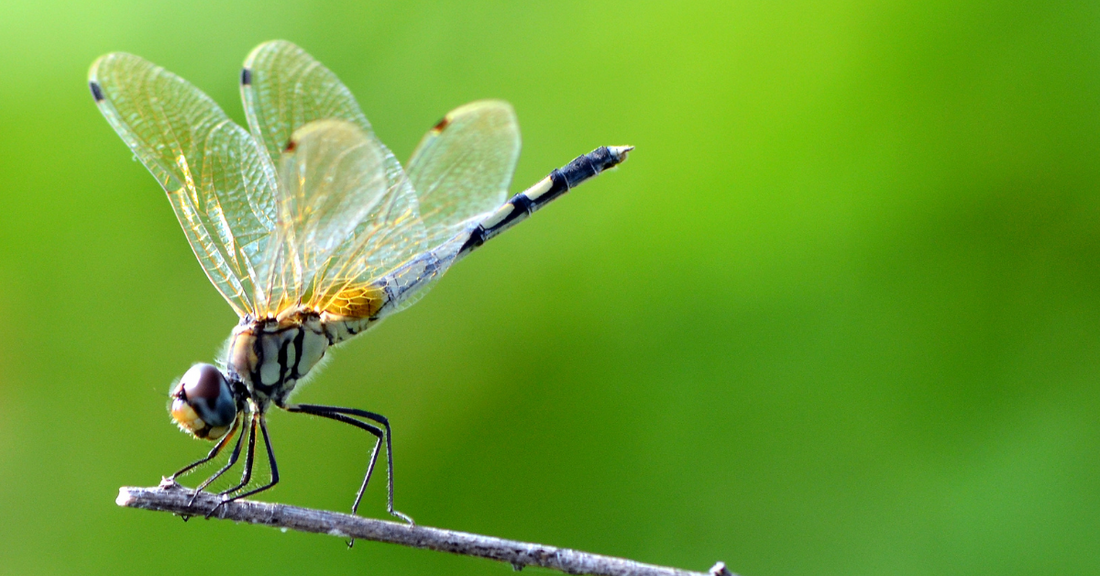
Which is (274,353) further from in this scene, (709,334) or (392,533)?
(709,334)

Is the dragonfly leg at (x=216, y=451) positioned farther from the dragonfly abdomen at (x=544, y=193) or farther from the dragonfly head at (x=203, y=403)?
the dragonfly abdomen at (x=544, y=193)

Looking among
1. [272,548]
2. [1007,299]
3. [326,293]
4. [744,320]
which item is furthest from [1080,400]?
[272,548]

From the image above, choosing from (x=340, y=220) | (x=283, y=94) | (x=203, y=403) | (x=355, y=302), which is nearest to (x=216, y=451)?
(x=203, y=403)

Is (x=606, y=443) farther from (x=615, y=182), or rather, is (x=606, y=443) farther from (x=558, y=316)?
(x=615, y=182)

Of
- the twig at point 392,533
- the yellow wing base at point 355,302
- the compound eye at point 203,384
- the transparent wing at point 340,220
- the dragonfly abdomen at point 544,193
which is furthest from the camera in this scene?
the dragonfly abdomen at point 544,193

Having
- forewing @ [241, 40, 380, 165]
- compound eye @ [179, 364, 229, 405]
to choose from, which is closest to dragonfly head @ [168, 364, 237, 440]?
compound eye @ [179, 364, 229, 405]

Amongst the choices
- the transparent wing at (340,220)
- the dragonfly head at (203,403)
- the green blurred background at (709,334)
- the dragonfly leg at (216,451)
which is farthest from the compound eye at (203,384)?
the green blurred background at (709,334)

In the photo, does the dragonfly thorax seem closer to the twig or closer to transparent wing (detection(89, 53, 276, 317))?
transparent wing (detection(89, 53, 276, 317))
